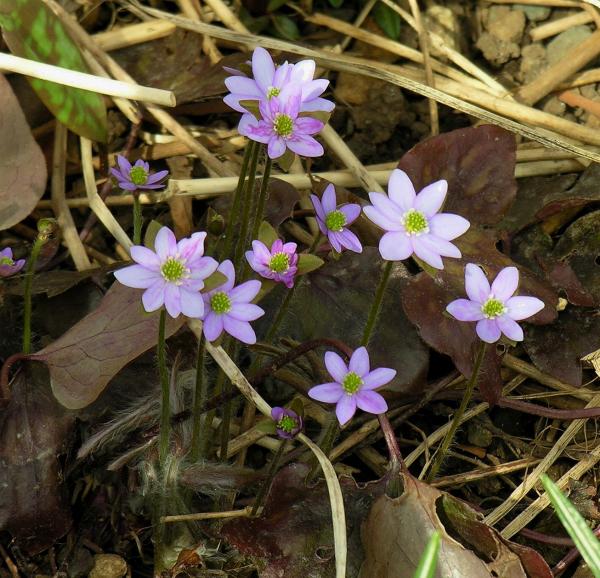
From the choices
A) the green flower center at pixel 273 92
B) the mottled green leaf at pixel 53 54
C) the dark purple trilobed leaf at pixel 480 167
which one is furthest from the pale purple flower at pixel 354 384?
the mottled green leaf at pixel 53 54

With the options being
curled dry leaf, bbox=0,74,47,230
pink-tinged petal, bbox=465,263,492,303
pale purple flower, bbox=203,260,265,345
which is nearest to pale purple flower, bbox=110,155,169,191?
curled dry leaf, bbox=0,74,47,230

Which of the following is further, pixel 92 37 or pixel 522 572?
pixel 92 37

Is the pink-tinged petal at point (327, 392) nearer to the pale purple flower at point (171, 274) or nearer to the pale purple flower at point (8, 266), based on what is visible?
A: the pale purple flower at point (171, 274)

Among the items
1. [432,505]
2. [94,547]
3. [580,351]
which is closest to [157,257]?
[432,505]

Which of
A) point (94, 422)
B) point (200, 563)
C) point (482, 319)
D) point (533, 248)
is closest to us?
point (482, 319)

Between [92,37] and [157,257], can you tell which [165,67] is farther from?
[157,257]

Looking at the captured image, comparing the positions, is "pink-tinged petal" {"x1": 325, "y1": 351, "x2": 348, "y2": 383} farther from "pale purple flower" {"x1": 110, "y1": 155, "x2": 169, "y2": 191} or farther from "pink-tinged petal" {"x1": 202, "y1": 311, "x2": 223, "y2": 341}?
"pale purple flower" {"x1": 110, "y1": 155, "x2": 169, "y2": 191}

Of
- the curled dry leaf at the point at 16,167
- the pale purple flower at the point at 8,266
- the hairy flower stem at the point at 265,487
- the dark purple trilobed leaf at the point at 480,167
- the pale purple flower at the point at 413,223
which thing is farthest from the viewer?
the dark purple trilobed leaf at the point at 480,167
